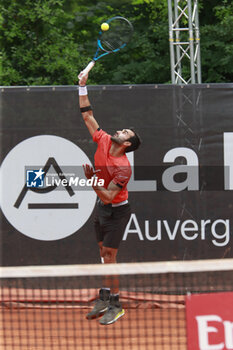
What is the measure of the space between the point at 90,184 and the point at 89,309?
1208 millimetres

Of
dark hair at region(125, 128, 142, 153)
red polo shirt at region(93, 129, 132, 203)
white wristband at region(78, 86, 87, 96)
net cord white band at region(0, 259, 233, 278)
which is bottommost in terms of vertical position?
net cord white band at region(0, 259, 233, 278)

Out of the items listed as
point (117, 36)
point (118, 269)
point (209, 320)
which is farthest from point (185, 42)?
point (209, 320)

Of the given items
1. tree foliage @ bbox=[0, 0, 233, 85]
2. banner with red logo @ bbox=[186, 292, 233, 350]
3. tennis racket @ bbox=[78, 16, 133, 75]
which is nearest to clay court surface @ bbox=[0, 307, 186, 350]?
banner with red logo @ bbox=[186, 292, 233, 350]

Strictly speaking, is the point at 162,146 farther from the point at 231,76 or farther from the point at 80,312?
the point at 231,76

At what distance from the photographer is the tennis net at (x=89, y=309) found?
5055 millimetres

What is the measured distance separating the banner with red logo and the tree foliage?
29.8 feet

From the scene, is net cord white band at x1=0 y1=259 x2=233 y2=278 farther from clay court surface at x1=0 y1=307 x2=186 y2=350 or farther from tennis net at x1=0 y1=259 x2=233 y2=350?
clay court surface at x1=0 y1=307 x2=186 y2=350

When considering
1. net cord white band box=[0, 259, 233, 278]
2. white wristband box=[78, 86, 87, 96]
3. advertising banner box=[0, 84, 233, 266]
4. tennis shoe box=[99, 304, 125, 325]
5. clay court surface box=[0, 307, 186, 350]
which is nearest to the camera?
net cord white band box=[0, 259, 233, 278]

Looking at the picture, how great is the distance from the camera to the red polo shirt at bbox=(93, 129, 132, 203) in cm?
563

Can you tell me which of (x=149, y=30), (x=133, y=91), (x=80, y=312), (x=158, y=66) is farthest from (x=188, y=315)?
(x=149, y=30)

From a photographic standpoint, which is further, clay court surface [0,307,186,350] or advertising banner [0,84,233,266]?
advertising banner [0,84,233,266]

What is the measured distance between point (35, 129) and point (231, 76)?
7.53 meters

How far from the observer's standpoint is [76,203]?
6.14m

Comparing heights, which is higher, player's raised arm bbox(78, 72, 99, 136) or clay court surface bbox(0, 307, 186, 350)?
player's raised arm bbox(78, 72, 99, 136)
